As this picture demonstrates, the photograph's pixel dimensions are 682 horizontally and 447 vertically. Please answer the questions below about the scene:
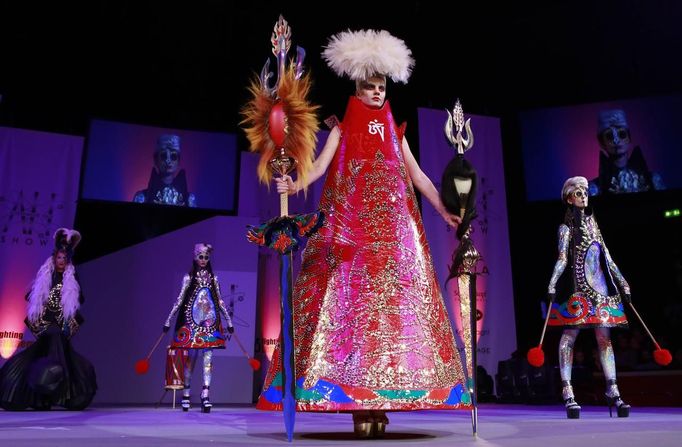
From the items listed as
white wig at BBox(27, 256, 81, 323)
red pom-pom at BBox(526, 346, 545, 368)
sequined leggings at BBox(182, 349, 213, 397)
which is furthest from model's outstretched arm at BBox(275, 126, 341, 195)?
white wig at BBox(27, 256, 81, 323)

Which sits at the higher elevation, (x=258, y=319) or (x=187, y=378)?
(x=258, y=319)

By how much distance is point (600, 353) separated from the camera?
520cm

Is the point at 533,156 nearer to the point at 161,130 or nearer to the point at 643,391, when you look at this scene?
the point at 643,391

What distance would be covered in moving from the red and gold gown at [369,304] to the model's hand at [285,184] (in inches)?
10.6

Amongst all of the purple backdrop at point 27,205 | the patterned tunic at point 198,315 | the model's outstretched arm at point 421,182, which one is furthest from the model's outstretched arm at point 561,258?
the purple backdrop at point 27,205

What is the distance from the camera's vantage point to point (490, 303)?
30.8ft

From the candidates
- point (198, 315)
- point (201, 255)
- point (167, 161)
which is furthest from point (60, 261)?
point (167, 161)

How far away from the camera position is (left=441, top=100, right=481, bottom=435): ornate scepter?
9.68ft

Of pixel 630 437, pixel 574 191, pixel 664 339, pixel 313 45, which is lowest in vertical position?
pixel 630 437

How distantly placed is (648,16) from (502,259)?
13.2 feet

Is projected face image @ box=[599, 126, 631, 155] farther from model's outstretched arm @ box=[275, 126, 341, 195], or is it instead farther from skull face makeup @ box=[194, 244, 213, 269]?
model's outstretched arm @ box=[275, 126, 341, 195]

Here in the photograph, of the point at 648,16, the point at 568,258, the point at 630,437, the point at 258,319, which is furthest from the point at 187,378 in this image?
the point at 648,16

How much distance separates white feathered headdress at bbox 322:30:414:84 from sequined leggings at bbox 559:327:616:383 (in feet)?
9.50

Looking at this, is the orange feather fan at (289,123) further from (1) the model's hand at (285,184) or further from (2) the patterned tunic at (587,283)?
(2) the patterned tunic at (587,283)
